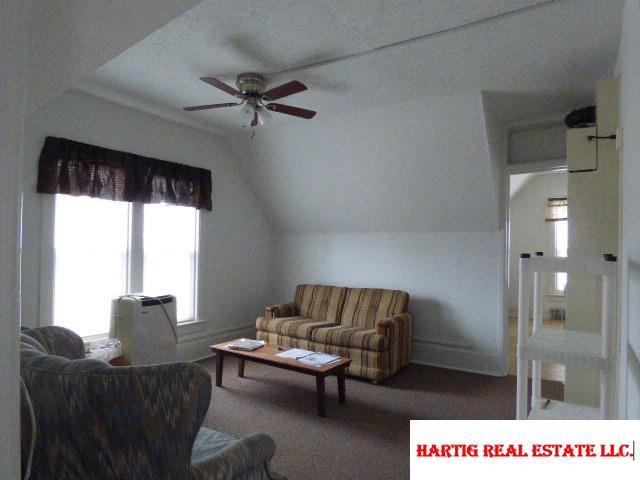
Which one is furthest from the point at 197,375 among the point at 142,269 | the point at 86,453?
the point at 142,269

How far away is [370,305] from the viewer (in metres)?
4.62

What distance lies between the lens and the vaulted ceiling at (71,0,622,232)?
2.39 meters

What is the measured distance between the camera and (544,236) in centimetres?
740

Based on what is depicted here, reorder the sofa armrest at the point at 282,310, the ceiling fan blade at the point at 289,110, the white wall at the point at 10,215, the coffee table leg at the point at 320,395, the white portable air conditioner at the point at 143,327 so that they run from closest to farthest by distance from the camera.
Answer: the white wall at the point at 10,215, the ceiling fan blade at the point at 289,110, the coffee table leg at the point at 320,395, the white portable air conditioner at the point at 143,327, the sofa armrest at the point at 282,310

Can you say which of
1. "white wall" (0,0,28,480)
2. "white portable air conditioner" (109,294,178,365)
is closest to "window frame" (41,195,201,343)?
"white portable air conditioner" (109,294,178,365)

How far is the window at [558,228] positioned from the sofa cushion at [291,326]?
4.84m

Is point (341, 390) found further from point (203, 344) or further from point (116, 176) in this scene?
point (116, 176)

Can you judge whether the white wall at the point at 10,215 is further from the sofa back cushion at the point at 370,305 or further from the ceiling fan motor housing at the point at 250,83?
the sofa back cushion at the point at 370,305

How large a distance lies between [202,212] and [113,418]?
376cm

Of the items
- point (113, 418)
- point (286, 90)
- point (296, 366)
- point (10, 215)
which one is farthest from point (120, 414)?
point (286, 90)

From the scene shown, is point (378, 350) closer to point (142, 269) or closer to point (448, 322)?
point (448, 322)

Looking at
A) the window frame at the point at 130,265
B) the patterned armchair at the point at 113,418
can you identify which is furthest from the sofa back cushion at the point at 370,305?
the patterned armchair at the point at 113,418

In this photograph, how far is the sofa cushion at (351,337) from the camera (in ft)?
12.6

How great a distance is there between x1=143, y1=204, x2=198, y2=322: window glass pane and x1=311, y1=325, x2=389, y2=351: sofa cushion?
5.22ft
